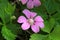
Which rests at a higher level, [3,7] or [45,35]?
[3,7]

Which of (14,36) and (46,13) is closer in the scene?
(14,36)

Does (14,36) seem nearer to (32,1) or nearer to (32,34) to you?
(32,34)

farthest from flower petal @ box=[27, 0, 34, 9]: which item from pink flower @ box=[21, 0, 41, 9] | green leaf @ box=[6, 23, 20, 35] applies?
green leaf @ box=[6, 23, 20, 35]

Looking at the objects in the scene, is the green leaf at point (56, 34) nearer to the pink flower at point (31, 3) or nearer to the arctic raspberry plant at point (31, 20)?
the arctic raspberry plant at point (31, 20)

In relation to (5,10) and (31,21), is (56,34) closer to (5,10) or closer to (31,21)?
(31,21)

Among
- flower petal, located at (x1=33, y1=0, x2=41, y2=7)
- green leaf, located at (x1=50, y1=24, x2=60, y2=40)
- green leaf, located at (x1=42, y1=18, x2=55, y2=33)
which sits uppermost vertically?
flower petal, located at (x1=33, y1=0, x2=41, y2=7)

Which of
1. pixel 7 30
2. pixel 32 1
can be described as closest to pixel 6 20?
pixel 7 30

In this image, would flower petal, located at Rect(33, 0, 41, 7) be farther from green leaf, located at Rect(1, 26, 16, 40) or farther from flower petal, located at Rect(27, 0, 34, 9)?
green leaf, located at Rect(1, 26, 16, 40)

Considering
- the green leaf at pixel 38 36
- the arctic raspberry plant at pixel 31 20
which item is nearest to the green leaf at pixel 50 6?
the arctic raspberry plant at pixel 31 20

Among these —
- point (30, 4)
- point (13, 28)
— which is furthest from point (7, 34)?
point (30, 4)
